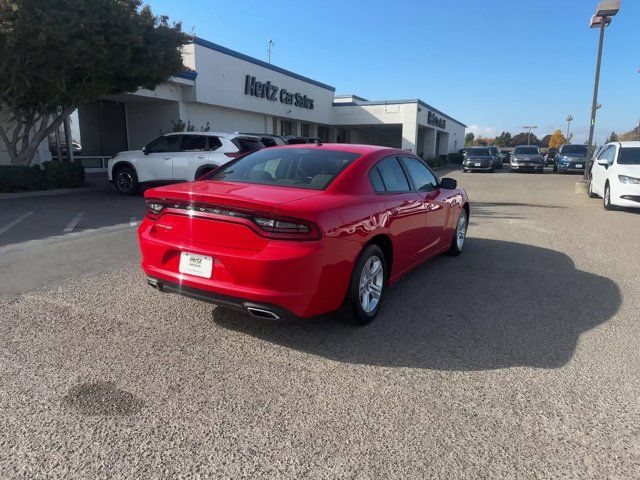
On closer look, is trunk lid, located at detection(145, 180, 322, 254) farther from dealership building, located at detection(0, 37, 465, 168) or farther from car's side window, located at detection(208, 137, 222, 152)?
dealership building, located at detection(0, 37, 465, 168)

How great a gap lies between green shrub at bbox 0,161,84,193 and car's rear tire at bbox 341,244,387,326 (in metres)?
11.6

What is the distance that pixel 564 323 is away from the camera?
415cm

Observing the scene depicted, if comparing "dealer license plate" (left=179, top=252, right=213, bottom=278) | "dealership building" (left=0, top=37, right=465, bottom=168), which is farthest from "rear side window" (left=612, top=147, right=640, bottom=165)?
"dealership building" (left=0, top=37, right=465, bottom=168)

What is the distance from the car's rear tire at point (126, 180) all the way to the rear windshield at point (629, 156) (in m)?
12.4

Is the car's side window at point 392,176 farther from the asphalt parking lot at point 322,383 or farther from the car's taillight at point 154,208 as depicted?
the car's taillight at point 154,208

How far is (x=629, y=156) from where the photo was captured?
38.4 feet

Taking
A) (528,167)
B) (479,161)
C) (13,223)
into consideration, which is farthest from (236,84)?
(528,167)

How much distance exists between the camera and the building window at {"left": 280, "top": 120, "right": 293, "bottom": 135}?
2786 centimetres

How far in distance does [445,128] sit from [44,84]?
134 ft

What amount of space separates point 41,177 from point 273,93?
1469cm

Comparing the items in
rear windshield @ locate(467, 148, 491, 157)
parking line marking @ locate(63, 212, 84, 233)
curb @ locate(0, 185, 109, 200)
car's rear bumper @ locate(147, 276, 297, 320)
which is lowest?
parking line marking @ locate(63, 212, 84, 233)

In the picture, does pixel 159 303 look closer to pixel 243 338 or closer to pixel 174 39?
pixel 243 338

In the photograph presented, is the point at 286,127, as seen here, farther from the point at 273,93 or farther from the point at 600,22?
the point at 600,22

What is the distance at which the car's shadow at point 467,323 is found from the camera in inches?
137
